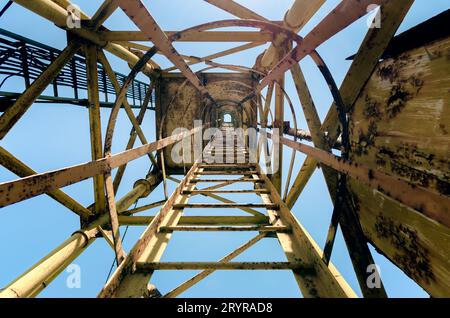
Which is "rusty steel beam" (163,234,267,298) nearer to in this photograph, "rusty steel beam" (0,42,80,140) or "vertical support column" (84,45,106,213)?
"vertical support column" (84,45,106,213)

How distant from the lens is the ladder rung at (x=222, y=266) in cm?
225

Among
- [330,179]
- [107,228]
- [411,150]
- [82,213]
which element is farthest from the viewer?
[107,228]

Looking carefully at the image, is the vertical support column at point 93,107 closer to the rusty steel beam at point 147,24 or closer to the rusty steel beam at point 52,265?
the rusty steel beam at point 52,265

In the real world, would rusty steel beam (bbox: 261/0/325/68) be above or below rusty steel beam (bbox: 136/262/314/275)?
above

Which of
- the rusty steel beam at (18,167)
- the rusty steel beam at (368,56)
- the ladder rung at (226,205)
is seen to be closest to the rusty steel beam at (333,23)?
the rusty steel beam at (368,56)

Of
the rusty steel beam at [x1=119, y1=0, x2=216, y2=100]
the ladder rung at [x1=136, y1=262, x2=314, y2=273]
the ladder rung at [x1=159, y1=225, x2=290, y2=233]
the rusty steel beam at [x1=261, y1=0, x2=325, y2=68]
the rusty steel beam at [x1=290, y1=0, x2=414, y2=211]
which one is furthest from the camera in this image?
the rusty steel beam at [x1=261, y1=0, x2=325, y2=68]

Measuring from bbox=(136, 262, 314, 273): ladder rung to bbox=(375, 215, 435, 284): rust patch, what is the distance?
768mm

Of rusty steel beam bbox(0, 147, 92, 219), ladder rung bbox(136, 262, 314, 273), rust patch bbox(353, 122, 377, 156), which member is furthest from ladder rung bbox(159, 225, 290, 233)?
rusty steel beam bbox(0, 147, 92, 219)

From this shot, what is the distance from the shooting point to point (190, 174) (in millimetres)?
5613

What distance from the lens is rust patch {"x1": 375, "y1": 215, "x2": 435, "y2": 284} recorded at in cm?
164

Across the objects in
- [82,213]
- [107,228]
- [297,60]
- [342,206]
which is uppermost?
[297,60]
